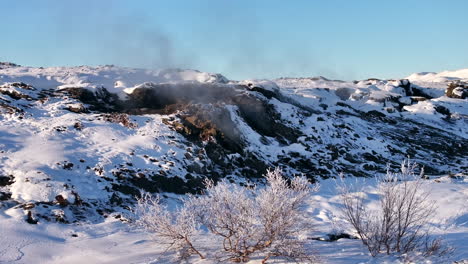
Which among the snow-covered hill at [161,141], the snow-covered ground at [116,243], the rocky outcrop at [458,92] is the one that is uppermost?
the rocky outcrop at [458,92]

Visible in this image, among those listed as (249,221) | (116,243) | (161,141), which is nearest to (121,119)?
(161,141)

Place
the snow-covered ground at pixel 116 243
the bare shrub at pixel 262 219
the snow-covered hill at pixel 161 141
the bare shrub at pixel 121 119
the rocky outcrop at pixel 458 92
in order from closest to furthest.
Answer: the bare shrub at pixel 262 219 → the snow-covered ground at pixel 116 243 → the snow-covered hill at pixel 161 141 → the bare shrub at pixel 121 119 → the rocky outcrop at pixel 458 92

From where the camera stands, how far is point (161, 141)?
21.5 metres

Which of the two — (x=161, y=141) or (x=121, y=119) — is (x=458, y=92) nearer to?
(x=161, y=141)

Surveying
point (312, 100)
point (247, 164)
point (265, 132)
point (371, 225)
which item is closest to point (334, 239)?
point (371, 225)

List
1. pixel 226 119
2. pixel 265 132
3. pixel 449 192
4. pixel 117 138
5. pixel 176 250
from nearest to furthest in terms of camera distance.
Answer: pixel 176 250 < pixel 449 192 < pixel 117 138 < pixel 226 119 < pixel 265 132

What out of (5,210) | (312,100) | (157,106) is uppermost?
(312,100)

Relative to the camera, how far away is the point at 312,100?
45344mm

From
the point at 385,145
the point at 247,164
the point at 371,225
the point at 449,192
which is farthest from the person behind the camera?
the point at 385,145

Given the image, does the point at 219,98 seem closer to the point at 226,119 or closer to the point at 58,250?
the point at 226,119

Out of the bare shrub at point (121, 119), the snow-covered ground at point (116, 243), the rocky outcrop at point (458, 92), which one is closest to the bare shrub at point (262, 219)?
the snow-covered ground at point (116, 243)

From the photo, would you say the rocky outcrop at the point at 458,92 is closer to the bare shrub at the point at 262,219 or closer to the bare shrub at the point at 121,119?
the bare shrub at the point at 121,119

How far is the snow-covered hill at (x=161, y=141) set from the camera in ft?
51.7

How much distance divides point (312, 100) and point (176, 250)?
1450 inches
